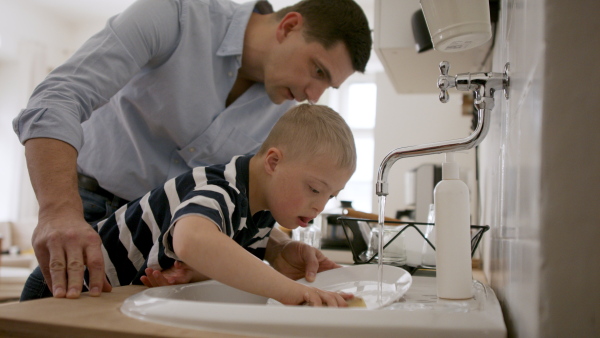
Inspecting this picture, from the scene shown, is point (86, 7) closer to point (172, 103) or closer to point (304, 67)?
point (172, 103)

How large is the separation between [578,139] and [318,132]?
0.58 metres

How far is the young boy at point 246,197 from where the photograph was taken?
2.58 ft

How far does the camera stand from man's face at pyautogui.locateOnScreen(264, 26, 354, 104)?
3.84 feet

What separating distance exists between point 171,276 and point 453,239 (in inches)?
17.2

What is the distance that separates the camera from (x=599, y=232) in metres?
0.35

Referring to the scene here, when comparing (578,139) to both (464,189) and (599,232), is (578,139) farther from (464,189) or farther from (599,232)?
(464,189)

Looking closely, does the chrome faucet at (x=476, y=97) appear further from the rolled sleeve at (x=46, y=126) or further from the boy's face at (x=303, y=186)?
the rolled sleeve at (x=46, y=126)

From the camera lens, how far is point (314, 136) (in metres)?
0.91

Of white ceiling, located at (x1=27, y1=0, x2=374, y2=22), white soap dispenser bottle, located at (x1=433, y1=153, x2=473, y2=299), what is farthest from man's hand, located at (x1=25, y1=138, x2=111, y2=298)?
white ceiling, located at (x1=27, y1=0, x2=374, y2=22)

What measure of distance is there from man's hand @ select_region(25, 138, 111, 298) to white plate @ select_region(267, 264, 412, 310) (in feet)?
0.86

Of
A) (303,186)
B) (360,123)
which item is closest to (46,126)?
(303,186)

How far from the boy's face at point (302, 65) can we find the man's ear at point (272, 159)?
1.07 ft

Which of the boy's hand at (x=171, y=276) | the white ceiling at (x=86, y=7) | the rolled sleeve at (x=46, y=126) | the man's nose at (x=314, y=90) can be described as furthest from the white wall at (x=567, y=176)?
the white ceiling at (x=86, y=7)

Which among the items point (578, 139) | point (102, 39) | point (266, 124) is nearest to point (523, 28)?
point (578, 139)
